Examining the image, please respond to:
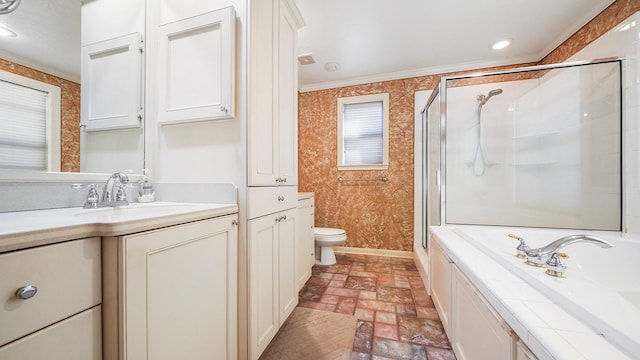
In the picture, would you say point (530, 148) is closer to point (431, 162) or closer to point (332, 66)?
point (431, 162)

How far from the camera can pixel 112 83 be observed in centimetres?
120

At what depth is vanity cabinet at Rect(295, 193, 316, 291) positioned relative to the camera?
198cm

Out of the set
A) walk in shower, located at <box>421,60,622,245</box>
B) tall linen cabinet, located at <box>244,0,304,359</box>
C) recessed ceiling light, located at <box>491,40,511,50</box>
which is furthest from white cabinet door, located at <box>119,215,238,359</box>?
recessed ceiling light, located at <box>491,40,511,50</box>

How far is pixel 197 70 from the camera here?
3.80ft

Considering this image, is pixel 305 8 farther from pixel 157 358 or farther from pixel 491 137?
pixel 157 358

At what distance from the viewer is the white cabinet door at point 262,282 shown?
43.8 inches

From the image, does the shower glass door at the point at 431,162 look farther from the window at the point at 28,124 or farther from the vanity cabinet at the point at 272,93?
the window at the point at 28,124

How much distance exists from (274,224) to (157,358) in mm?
737

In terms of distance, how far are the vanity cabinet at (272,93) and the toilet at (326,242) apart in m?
1.02

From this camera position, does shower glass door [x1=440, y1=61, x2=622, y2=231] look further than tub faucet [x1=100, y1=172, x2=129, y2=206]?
Yes

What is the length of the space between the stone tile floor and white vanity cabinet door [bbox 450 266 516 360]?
22 cm

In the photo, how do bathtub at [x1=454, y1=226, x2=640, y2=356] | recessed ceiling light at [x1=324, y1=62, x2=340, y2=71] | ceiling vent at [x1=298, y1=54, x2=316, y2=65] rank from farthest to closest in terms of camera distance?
recessed ceiling light at [x1=324, y1=62, x2=340, y2=71] → ceiling vent at [x1=298, y1=54, x2=316, y2=65] → bathtub at [x1=454, y1=226, x2=640, y2=356]

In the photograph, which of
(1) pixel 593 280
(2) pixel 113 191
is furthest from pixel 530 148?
(2) pixel 113 191

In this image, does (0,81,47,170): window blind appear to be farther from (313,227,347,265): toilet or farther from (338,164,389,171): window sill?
(338,164,389,171): window sill
